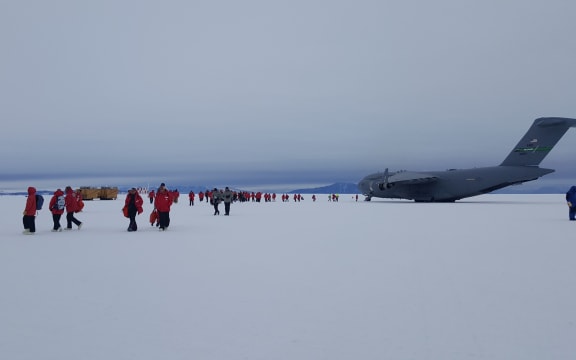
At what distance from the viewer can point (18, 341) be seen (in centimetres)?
Answer: 461

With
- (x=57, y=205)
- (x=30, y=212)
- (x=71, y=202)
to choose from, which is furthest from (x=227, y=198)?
(x=30, y=212)

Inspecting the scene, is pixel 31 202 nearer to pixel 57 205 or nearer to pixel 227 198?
pixel 57 205

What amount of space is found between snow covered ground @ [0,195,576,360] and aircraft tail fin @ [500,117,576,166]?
31.1 metres

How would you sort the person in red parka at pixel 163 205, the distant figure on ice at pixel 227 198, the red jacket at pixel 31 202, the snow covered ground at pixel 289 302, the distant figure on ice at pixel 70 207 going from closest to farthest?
the snow covered ground at pixel 289 302
the red jacket at pixel 31 202
the person in red parka at pixel 163 205
the distant figure on ice at pixel 70 207
the distant figure on ice at pixel 227 198

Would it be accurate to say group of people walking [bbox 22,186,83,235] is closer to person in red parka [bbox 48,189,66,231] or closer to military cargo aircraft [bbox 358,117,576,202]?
person in red parka [bbox 48,189,66,231]

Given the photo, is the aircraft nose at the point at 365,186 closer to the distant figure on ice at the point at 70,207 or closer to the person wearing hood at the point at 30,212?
the distant figure on ice at the point at 70,207

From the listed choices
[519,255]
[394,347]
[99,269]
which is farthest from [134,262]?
[519,255]

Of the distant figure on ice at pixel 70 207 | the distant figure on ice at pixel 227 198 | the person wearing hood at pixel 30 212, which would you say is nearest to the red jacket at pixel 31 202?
the person wearing hood at pixel 30 212

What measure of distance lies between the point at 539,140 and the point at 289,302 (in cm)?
4011

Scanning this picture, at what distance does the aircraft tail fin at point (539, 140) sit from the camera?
37812mm

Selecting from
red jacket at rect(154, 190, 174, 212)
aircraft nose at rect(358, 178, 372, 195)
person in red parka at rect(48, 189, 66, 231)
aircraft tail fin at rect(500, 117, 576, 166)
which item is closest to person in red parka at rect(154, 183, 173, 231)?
red jacket at rect(154, 190, 174, 212)

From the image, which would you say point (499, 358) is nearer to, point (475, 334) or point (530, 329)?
point (475, 334)

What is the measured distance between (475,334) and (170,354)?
335 cm

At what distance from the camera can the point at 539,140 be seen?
38500mm
